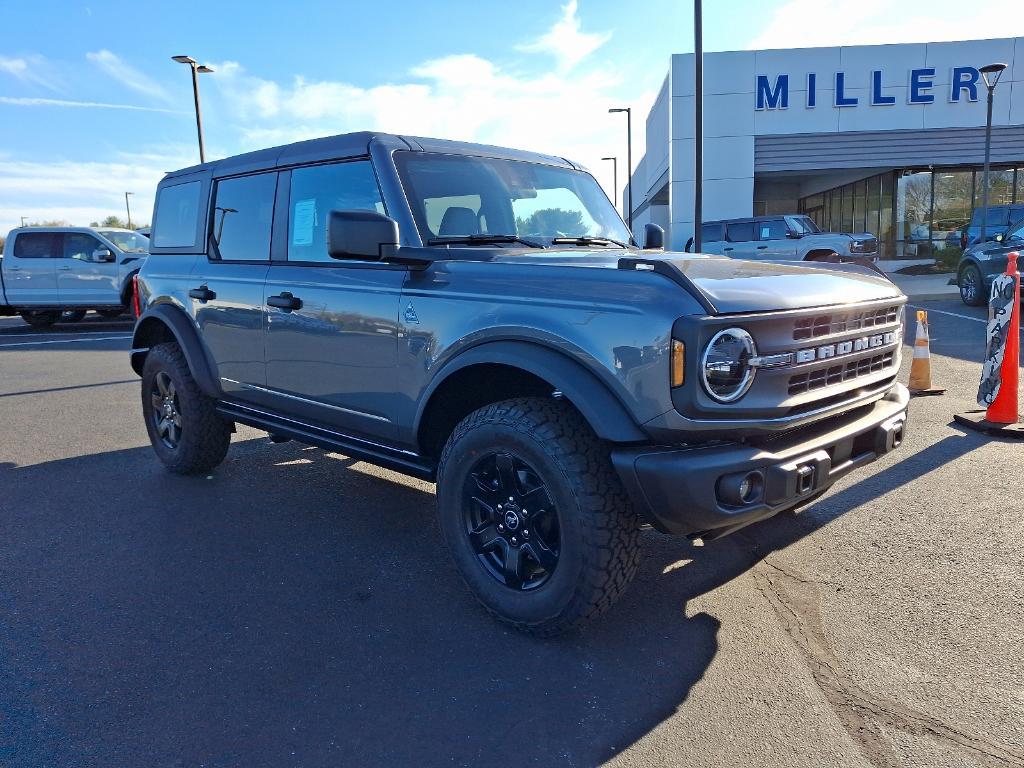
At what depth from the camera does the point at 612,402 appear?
2.78 metres

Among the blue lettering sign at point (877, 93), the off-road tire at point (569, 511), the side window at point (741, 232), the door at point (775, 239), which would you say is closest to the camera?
the off-road tire at point (569, 511)

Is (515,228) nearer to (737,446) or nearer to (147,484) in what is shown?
(737,446)

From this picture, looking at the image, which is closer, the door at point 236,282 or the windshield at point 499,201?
the windshield at point 499,201

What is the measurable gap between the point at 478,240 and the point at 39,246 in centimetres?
1655

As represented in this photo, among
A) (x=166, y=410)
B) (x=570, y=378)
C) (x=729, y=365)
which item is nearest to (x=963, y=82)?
(x=166, y=410)

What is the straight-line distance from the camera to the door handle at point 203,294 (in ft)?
15.3

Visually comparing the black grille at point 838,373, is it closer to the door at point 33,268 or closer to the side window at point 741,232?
the side window at point 741,232

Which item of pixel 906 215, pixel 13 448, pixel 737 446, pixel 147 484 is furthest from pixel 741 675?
pixel 906 215

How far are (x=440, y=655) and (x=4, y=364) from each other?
36.6 feet

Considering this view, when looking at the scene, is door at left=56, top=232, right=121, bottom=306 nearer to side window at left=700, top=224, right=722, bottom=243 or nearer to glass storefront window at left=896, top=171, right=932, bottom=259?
A: side window at left=700, top=224, right=722, bottom=243

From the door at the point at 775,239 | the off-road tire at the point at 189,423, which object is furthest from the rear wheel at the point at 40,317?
the door at the point at 775,239

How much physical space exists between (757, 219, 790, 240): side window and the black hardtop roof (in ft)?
51.1

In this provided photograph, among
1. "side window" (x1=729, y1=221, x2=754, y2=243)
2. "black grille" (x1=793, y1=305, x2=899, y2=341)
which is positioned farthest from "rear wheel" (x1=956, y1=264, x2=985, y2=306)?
"black grille" (x1=793, y1=305, x2=899, y2=341)

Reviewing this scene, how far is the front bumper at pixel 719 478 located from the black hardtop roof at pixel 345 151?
1.99 m
